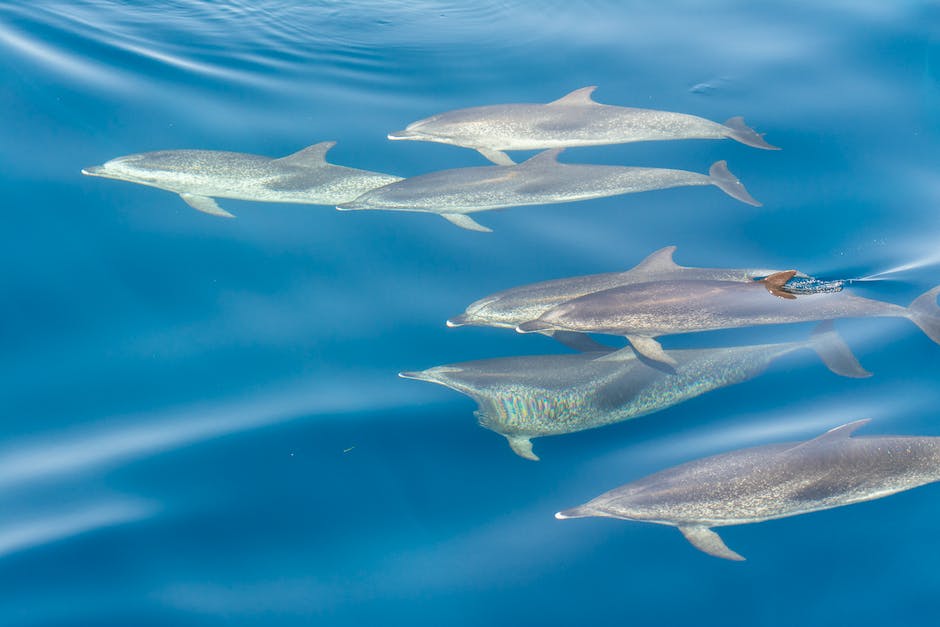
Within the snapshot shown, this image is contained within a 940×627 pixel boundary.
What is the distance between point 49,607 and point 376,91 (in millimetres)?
6940

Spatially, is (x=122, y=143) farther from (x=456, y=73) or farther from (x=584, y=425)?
(x=584, y=425)

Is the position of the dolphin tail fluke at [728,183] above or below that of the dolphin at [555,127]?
below

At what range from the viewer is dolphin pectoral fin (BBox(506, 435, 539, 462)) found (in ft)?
19.0

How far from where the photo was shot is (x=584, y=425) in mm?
5930

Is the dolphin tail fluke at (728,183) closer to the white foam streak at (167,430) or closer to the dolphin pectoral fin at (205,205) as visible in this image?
the white foam streak at (167,430)

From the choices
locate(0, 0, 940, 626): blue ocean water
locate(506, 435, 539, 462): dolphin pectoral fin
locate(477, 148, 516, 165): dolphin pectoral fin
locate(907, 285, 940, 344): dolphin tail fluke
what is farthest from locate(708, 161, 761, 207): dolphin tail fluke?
locate(506, 435, 539, 462): dolphin pectoral fin

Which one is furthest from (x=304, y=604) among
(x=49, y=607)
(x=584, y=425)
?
(x=584, y=425)

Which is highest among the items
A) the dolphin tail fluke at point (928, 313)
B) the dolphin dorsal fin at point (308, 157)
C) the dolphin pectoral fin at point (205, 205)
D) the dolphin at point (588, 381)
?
the dolphin dorsal fin at point (308, 157)

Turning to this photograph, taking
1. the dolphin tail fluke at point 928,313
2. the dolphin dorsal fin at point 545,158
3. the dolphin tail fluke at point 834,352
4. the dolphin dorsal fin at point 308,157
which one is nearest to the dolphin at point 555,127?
the dolphin dorsal fin at point 545,158

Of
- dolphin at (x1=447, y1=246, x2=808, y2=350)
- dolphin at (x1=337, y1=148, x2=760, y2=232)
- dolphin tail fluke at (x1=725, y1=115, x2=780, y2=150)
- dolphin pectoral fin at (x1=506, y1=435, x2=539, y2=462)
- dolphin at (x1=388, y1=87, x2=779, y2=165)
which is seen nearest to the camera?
dolphin pectoral fin at (x1=506, y1=435, x2=539, y2=462)

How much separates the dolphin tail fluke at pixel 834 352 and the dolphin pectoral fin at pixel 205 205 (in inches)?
213

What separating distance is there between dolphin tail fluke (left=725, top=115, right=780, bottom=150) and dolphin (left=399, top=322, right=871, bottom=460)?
9.46ft

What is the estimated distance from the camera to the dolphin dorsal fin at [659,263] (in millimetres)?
6824

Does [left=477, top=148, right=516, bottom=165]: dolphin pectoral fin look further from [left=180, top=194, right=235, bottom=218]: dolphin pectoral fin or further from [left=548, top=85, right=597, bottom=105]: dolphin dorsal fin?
[left=180, top=194, right=235, bottom=218]: dolphin pectoral fin
